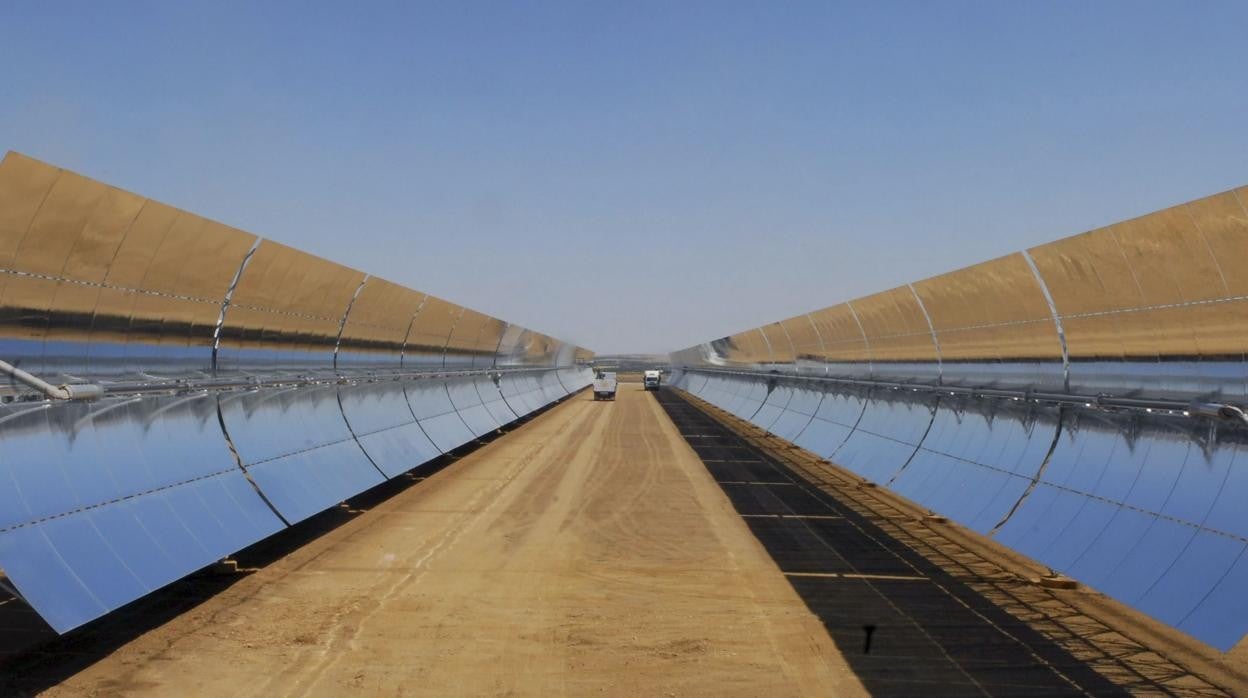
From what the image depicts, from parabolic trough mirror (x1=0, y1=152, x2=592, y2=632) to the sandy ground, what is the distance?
0.88m

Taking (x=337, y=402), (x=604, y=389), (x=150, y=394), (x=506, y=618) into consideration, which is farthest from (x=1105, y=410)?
(x=604, y=389)

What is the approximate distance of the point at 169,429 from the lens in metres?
12.0

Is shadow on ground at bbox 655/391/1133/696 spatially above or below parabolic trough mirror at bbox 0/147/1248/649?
below

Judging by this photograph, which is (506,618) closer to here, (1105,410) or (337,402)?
(1105,410)

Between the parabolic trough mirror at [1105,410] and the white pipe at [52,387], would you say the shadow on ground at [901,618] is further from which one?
the white pipe at [52,387]

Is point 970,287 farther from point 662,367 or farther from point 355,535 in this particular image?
point 662,367

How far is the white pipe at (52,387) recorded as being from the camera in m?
8.88

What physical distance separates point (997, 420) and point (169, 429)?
12789mm

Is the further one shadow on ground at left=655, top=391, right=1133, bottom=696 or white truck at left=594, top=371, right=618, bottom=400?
white truck at left=594, top=371, right=618, bottom=400

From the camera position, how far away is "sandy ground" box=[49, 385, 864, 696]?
8195 mm

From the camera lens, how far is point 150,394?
37.7 ft

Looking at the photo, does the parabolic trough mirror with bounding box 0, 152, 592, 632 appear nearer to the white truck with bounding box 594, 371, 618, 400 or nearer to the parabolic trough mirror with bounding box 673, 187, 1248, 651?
the parabolic trough mirror with bounding box 673, 187, 1248, 651

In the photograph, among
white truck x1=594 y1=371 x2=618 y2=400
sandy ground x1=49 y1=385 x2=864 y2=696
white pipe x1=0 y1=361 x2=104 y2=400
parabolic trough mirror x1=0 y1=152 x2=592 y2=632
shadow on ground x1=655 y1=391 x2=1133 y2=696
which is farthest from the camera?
white truck x1=594 y1=371 x2=618 y2=400

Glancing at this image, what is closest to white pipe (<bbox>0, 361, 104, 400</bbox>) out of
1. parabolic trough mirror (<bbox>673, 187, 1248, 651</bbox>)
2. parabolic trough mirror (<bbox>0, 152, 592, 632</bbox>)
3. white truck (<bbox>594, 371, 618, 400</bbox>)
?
parabolic trough mirror (<bbox>0, 152, 592, 632</bbox>)
